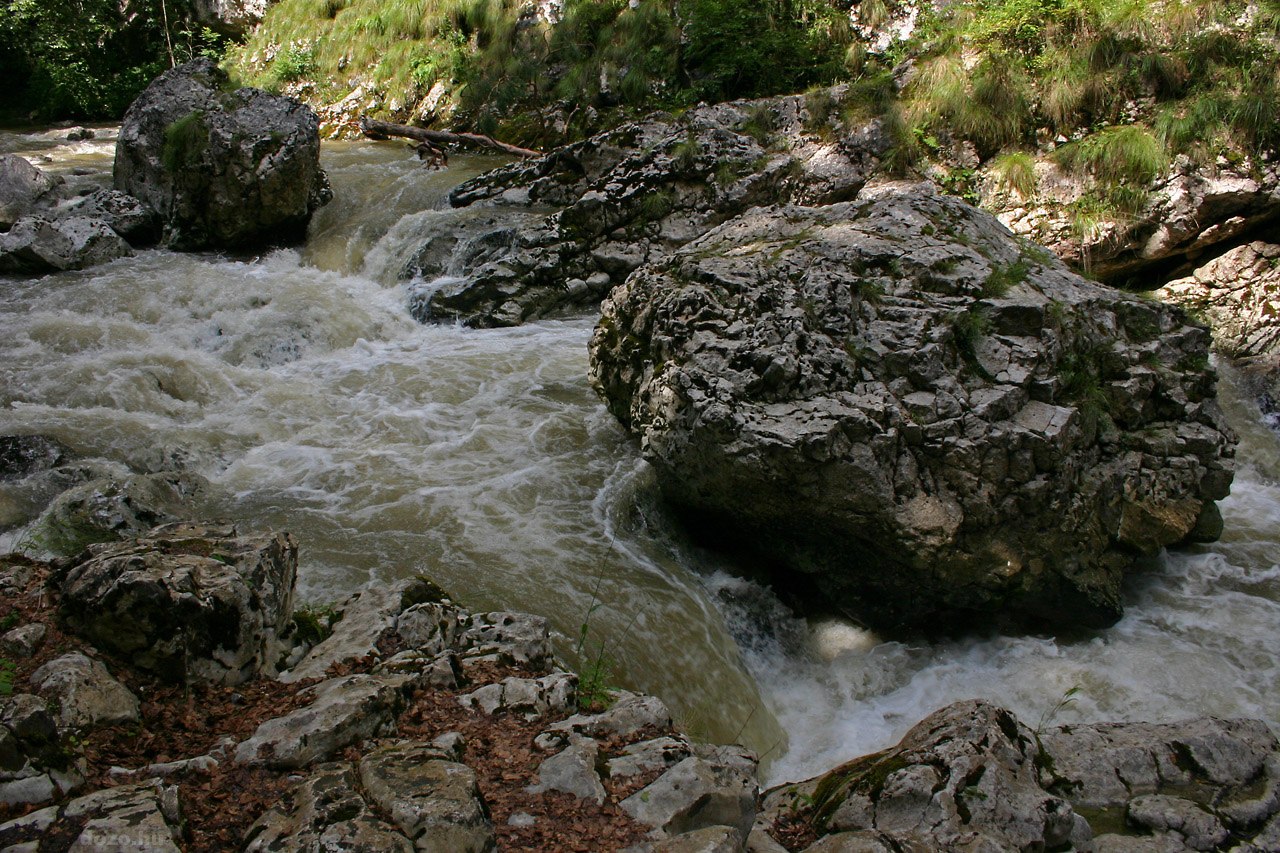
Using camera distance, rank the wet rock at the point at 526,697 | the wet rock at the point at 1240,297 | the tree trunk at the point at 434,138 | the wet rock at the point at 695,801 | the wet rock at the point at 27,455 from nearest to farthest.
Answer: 1. the wet rock at the point at 695,801
2. the wet rock at the point at 526,697
3. the wet rock at the point at 27,455
4. the wet rock at the point at 1240,297
5. the tree trunk at the point at 434,138

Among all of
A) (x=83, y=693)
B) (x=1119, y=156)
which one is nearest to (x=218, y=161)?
(x=83, y=693)

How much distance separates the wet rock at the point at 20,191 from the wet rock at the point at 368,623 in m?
10.8

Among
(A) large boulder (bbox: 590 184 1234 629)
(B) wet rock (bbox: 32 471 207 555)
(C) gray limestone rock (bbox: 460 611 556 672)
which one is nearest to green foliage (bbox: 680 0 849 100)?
(A) large boulder (bbox: 590 184 1234 629)

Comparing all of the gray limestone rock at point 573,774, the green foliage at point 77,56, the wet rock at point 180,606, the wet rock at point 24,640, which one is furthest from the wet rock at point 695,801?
the green foliage at point 77,56

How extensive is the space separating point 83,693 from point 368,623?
1.21 m

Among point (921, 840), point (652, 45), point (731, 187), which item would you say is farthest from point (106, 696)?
point (652, 45)

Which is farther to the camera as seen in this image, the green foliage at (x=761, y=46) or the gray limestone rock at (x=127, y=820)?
the green foliage at (x=761, y=46)

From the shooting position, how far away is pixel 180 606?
10.4ft

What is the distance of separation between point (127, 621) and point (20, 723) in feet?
2.30

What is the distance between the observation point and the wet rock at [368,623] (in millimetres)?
3545

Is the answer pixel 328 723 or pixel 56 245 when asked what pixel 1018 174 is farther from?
pixel 56 245

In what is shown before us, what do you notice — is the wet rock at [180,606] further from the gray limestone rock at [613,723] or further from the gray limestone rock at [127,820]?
the gray limestone rock at [613,723]

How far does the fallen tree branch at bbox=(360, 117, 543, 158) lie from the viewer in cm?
1534

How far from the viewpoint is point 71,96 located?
19.8 m
